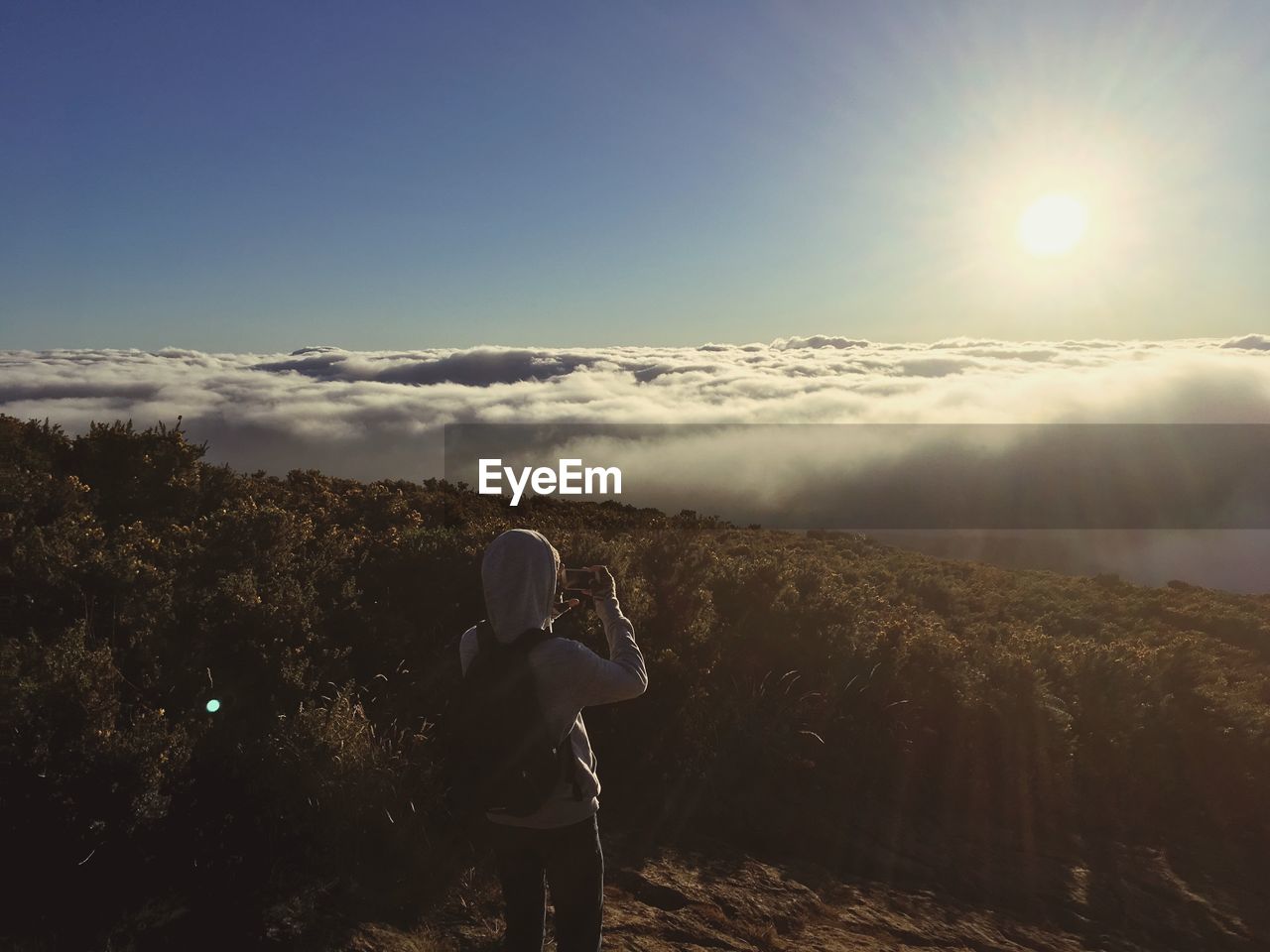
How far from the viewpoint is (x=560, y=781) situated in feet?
9.01

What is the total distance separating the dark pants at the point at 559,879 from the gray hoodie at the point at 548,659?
65 mm

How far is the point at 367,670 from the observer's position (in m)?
5.98

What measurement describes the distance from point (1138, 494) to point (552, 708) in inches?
2157

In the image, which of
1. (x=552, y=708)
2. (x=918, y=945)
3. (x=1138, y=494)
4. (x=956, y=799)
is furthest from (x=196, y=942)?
(x=1138, y=494)

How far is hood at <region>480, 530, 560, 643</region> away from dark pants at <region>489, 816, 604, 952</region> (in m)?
0.69

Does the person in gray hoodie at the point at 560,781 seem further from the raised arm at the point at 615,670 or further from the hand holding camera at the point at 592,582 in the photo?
the hand holding camera at the point at 592,582

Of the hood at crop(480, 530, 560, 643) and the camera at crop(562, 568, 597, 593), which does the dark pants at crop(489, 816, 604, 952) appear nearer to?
the hood at crop(480, 530, 560, 643)

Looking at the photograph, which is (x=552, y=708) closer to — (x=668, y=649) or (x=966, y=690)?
(x=668, y=649)

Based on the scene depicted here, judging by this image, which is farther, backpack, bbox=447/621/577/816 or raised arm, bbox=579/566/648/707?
raised arm, bbox=579/566/648/707

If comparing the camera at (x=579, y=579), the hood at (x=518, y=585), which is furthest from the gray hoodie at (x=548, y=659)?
the camera at (x=579, y=579)

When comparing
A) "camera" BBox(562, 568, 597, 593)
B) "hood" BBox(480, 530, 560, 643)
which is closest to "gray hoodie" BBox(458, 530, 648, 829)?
"hood" BBox(480, 530, 560, 643)

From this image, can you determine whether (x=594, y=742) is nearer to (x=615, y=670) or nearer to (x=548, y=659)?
(x=615, y=670)

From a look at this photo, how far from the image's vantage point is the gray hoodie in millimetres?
2762

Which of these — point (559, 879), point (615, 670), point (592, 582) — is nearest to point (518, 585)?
point (615, 670)
